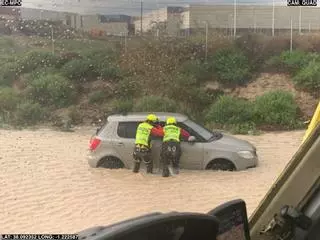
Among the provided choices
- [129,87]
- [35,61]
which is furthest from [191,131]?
[35,61]

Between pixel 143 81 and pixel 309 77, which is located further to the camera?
pixel 309 77

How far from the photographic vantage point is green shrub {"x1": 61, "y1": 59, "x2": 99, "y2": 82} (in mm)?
2180

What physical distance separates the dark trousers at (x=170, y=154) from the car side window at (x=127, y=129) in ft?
0.45

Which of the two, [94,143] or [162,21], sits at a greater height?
[162,21]

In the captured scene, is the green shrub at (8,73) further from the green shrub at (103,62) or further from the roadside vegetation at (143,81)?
the green shrub at (103,62)

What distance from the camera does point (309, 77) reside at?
8.07ft

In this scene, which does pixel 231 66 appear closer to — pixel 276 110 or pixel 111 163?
pixel 276 110

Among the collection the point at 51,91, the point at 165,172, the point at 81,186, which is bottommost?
the point at 81,186

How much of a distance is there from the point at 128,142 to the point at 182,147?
236mm

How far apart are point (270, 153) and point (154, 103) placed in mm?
650

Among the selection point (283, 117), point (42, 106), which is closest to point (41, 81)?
point (42, 106)

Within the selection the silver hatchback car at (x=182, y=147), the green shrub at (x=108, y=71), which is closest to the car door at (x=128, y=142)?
the silver hatchback car at (x=182, y=147)

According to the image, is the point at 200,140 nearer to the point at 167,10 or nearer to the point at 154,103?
the point at 154,103

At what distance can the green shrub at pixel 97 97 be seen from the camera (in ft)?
7.34
